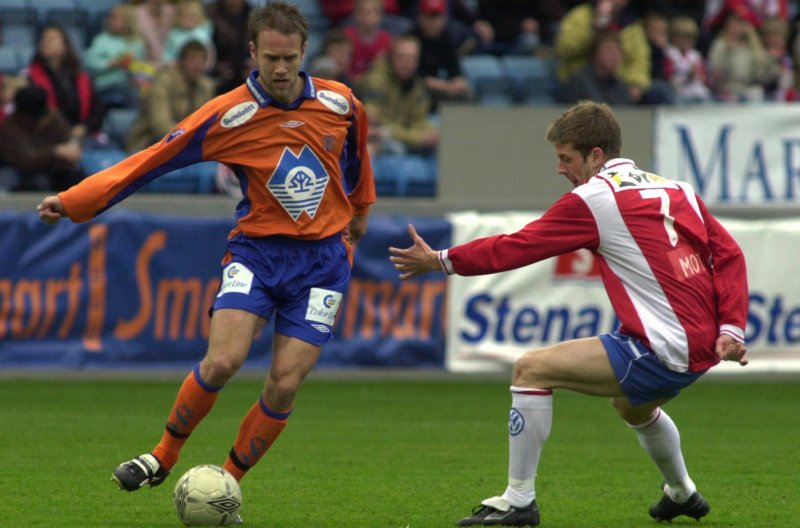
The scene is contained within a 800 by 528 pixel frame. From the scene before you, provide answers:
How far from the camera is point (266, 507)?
6.66 m

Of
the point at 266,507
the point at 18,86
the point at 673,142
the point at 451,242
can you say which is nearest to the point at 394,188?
the point at 451,242

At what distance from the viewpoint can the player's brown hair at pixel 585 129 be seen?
19.6 feet

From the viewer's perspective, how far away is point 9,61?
14.5 metres

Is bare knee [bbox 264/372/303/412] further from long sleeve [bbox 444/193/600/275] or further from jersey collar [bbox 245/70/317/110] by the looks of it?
jersey collar [bbox 245/70/317/110]

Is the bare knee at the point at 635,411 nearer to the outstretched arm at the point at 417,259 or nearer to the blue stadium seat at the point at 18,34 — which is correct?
the outstretched arm at the point at 417,259

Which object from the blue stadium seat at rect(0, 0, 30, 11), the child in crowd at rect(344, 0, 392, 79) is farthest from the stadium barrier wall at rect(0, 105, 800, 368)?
the blue stadium seat at rect(0, 0, 30, 11)

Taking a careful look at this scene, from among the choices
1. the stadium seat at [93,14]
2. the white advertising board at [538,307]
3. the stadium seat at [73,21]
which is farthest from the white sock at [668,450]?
the stadium seat at [93,14]

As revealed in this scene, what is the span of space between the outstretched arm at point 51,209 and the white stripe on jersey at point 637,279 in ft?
6.91

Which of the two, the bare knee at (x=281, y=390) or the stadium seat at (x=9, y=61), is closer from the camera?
the bare knee at (x=281, y=390)

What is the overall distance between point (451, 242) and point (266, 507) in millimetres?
6114

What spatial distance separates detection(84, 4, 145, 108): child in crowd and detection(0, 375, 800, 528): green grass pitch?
3.16 m

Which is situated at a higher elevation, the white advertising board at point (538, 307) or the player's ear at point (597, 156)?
the player's ear at point (597, 156)

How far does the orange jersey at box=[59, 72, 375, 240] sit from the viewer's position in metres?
6.33

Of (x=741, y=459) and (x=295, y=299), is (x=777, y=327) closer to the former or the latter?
(x=741, y=459)
